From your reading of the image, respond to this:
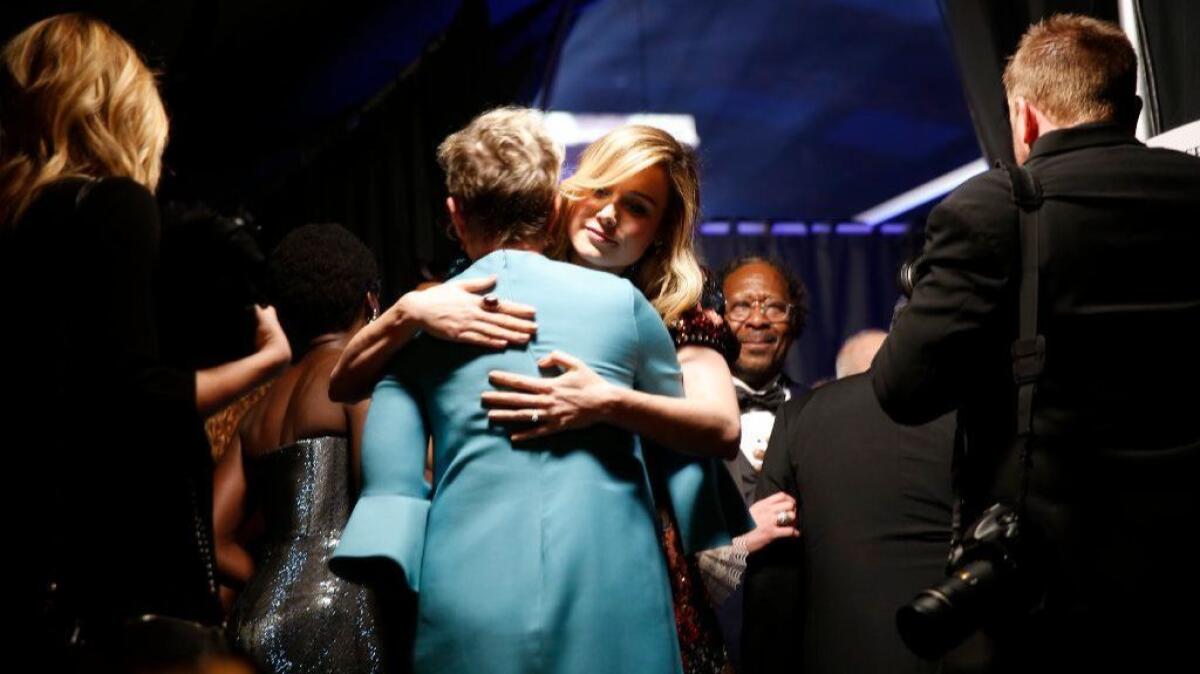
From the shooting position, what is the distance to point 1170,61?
117 inches

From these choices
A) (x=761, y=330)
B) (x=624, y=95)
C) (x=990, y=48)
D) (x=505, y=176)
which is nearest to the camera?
(x=505, y=176)

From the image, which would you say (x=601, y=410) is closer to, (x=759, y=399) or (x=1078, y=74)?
(x=1078, y=74)

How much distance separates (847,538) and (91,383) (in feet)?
4.91

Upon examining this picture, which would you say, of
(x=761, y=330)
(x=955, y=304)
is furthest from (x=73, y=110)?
(x=761, y=330)

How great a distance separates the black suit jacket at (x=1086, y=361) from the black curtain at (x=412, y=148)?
2736mm

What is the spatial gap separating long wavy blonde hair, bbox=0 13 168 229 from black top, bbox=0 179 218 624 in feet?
0.27

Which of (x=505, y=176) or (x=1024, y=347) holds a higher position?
(x=505, y=176)

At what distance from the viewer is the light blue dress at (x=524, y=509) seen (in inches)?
79.0

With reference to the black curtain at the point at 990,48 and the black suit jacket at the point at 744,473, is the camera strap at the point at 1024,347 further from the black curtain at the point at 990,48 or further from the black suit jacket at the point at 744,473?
the black suit jacket at the point at 744,473

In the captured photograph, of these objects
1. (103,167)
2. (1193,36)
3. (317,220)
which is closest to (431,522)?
(103,167)

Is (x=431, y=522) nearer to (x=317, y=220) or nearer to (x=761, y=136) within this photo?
(x=317, y=220)

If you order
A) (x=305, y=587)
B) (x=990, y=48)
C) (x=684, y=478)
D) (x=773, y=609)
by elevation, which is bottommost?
(x=773, y=609)

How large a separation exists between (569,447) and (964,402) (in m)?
0.61

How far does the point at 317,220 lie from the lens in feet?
19.1
